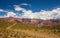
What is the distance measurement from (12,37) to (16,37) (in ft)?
3.16

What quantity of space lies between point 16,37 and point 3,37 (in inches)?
110

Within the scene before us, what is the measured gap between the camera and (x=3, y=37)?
29.3 metres

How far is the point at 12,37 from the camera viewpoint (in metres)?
30.8

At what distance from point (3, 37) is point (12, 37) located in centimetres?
224

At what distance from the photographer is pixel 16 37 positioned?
30422 mm
